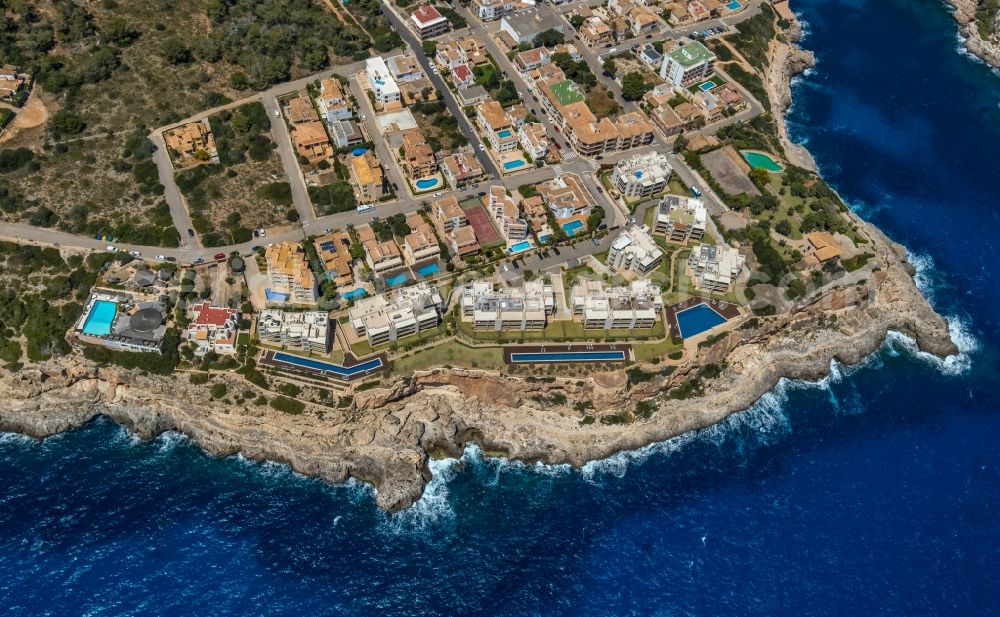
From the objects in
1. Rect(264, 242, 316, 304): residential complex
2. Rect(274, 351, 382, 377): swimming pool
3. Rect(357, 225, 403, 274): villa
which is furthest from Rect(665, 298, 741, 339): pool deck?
Rect(264, 242, 316, 304): residential complex

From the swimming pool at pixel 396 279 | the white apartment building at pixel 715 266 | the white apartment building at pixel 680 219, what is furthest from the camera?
the white apartment building at pixel 680 219

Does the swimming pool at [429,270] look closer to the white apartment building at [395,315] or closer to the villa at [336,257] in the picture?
the white apartment building at [395,315]

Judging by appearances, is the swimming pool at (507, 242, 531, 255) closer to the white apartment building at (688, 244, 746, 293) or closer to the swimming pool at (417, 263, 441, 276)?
the swimming pool at (417, 263, 441, 276)

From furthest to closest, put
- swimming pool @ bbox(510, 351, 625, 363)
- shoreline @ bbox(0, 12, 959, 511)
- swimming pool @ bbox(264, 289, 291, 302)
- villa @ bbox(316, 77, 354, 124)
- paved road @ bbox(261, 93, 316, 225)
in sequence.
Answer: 1. villa @ bbox(316, 77, 354, 124)
2. paved road @ bbox(261, 93, 316, 225)
3. swimming pool @ bbox(264, 289, 291, 302)
4. swimming pool @ bbox(510, 351, 625, 363)
5. shoreline @ bbox(0, 12, 959, 511)

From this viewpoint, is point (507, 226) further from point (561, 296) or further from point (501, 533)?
point (501, 533)

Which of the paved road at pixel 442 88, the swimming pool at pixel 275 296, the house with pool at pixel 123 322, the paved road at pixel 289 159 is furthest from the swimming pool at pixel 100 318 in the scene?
the paved road at pixel 442 88

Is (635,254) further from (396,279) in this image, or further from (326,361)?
(326,361)

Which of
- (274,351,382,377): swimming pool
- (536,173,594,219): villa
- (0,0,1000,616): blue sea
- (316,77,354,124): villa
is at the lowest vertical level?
→ (0,0,1000,616): blue sea

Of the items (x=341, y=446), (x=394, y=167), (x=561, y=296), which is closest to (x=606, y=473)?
(x=561, y=296)

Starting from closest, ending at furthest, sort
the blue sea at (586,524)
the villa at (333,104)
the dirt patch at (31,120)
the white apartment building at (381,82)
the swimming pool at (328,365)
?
1. the blue sea at (586,524)
2. the swimming pool at (328,365)
3. the dirt patch at (31,120)
4. the villa at (333,104)
5. the white apartment building at (381,82)
